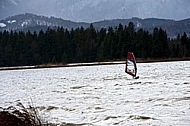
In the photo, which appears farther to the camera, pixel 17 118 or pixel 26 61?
pixel 26 61

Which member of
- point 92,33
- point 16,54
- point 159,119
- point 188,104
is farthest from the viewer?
point 92,33

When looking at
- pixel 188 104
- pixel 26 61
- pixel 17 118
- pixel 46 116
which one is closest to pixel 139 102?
pixel 188 104

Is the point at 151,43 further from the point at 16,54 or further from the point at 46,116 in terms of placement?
the point at 46,116

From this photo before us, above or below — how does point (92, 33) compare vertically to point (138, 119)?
above

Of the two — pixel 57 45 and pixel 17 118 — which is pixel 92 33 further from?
pixel 17 118

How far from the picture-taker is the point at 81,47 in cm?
12038

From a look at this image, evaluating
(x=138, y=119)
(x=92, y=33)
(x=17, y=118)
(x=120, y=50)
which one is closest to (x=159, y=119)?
(x=138, y=119)

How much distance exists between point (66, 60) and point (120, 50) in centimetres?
1726

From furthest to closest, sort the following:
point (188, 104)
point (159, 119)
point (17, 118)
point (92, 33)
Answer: point (92, 33) < point (188, 104) < point (159, 119) < point (17, 118)

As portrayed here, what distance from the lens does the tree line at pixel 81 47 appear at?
4284 inches

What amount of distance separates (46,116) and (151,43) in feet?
332

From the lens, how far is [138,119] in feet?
31.0

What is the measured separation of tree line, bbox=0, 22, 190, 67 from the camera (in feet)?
357

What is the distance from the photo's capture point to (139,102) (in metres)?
13.0
